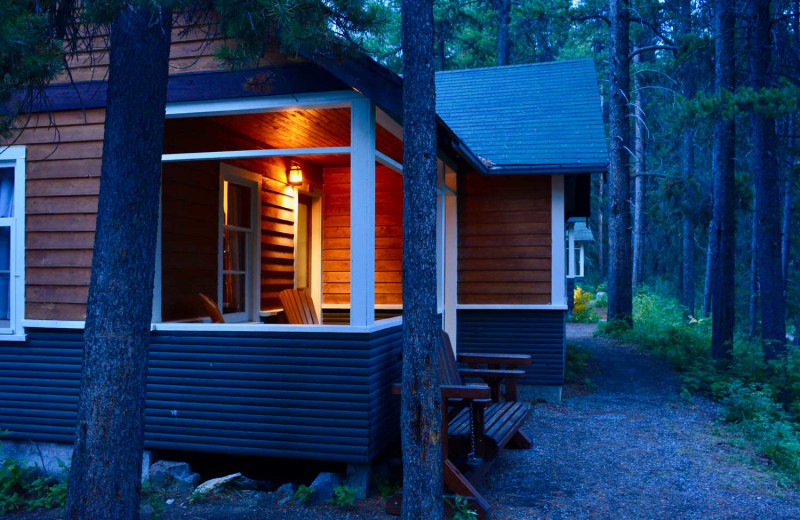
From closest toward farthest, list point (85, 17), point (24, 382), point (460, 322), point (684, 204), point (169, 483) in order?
point (85, 17) < point (169, 483) < point (24, 382) < point (460, 322) < point (684, 204)

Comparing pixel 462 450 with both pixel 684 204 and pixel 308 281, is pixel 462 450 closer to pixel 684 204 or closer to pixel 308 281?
pixel 308 281

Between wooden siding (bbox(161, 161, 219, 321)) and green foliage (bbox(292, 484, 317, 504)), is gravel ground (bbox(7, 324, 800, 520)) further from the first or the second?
wooden siding (bbox(161, 161, 219, 321))

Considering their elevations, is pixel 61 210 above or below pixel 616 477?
above

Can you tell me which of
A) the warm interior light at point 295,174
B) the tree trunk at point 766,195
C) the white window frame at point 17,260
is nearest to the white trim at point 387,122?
the warm interior light at point 295,174

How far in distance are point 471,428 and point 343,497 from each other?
3.57ft

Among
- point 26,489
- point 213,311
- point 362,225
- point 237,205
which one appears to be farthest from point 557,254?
point 26,489

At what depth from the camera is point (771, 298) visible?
31.1 feet

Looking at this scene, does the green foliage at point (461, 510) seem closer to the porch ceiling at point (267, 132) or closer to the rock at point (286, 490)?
the rock at point (286, 490)

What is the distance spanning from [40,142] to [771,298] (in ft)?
30.8

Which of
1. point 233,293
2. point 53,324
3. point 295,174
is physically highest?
point 295,174

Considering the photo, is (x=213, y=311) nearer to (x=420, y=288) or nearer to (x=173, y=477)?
(x=173, y=477)

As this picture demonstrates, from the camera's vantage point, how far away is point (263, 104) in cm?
557

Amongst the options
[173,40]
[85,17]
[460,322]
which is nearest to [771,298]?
[460,322]

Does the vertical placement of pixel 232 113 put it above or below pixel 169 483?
above
